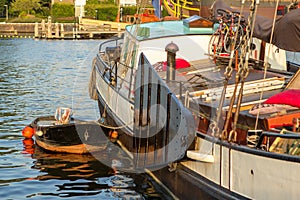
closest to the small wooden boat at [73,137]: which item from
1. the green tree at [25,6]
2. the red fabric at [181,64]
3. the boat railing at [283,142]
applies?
the red fabric at [181,64]

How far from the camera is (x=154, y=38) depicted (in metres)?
17.6

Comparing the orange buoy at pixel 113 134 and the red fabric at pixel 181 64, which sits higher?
the red fabric at pixel 181 64

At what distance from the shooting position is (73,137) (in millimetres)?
18375

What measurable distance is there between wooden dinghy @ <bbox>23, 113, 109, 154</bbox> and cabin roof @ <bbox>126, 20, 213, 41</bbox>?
2.63 metres

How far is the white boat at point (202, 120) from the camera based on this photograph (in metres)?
9.93

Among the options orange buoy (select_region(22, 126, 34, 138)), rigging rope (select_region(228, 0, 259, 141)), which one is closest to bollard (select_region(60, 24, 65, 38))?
orange buoy (select_region(22, 126, 34, 138))

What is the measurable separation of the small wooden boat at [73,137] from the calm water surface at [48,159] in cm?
21

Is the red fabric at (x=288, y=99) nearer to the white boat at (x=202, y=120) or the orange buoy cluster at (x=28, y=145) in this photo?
the white boat at (x=202, y=120)

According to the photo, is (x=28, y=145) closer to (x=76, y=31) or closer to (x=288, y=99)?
(x=288, y=99)

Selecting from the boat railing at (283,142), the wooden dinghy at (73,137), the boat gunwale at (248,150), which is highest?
the boat railing at (283,142)

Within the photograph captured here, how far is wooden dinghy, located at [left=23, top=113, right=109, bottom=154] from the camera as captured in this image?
59.5ft

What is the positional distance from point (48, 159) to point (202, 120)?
711cm

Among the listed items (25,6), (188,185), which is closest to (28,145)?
(188,185)

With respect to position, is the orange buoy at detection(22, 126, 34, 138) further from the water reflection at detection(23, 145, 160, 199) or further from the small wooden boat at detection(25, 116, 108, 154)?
the small wooden boat at detection(25, 116, 108, 154)
